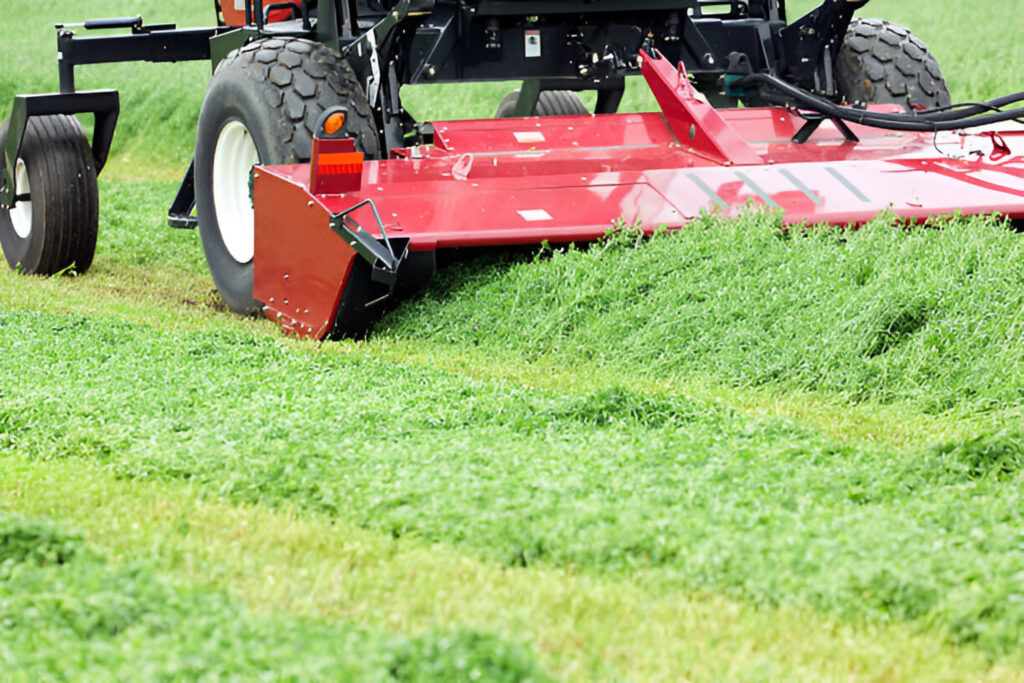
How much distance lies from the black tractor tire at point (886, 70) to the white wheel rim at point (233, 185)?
3379 millimetres

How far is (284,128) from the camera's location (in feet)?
19.8

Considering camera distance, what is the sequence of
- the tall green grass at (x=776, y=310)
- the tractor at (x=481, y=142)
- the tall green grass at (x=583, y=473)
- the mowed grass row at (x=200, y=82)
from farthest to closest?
the mowed grass row at (x=200, y=82) → the tractor at (x=481, y=142) → the tall green grass at (x=776, y=310) → the tall green grass at (x=583, y=473)

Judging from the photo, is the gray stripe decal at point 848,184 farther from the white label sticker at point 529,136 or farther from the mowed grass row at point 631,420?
the white label sticker at point 529,136

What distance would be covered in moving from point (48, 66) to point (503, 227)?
53.4 ft

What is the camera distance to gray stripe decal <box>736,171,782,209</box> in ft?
18.9

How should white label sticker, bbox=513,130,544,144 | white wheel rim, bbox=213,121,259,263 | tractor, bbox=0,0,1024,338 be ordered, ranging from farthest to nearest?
white wheel rim, bbox=213,121,259,263
white label sticker, bbox=513,130,544,144
tractor, bbox=0,0,1024,338

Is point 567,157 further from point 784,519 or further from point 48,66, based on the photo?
point 48,66

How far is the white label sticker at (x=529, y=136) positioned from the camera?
650cm

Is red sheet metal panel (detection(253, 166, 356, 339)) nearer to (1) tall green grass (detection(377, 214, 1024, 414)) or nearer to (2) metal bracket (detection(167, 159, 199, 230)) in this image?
(1) tall green grass (detection(377, 214, 1024, 414))

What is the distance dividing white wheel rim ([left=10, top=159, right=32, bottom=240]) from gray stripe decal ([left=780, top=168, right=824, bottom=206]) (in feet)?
14.5

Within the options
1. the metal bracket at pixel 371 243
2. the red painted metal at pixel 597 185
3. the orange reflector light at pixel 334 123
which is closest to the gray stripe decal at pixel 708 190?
the red painted metal at pixel 597 185

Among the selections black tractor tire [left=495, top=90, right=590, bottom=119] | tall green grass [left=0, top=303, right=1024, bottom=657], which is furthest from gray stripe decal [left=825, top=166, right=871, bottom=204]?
black tractor tire [left=495, top=90, right=590, bottom=119]

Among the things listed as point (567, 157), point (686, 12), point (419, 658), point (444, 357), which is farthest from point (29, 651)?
point (686, 12)

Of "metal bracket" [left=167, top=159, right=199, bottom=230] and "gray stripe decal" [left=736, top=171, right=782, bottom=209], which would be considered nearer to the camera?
"gray stripe decal" [left=736, top=171, right=782, bottom=209]
